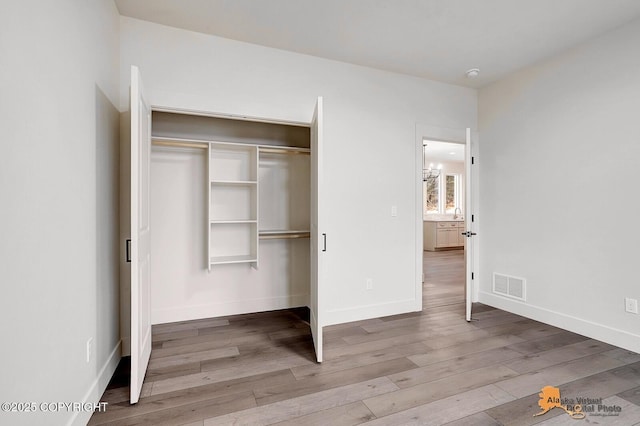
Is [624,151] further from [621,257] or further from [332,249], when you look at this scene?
[332,249]

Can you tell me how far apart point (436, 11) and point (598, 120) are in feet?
6.05

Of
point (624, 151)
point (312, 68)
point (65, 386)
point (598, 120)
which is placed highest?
point (312, 68)

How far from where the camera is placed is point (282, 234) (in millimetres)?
3562

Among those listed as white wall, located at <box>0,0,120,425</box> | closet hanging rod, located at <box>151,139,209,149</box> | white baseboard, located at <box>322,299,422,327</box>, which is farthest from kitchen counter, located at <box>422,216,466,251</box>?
white wall, located at <box>0,0,120,425</box>

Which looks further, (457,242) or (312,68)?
(457,242)

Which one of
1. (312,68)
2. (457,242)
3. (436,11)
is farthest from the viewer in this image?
(457,242)

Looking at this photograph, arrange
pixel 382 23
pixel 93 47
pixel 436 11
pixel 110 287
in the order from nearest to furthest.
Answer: pixel 93 47 → pixel 110 287 → pixel 436 11 → pixel 382 23

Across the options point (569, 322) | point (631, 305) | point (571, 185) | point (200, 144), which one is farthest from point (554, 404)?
point (200, 144)

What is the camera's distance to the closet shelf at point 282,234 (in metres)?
3.51

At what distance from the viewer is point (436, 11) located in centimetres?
251

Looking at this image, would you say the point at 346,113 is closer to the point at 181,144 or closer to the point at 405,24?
the point at 405,24

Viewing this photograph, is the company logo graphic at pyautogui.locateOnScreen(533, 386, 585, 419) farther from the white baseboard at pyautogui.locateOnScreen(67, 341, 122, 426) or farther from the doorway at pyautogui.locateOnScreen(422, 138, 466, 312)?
the doorway at pyautogui.locateOnScreen(422, 138, 466, 312)

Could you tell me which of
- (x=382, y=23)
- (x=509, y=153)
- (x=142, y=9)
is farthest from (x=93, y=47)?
(x=509, y=153)

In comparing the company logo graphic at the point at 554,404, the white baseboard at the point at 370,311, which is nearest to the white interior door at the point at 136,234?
the white baseboard at the point at 370,311
